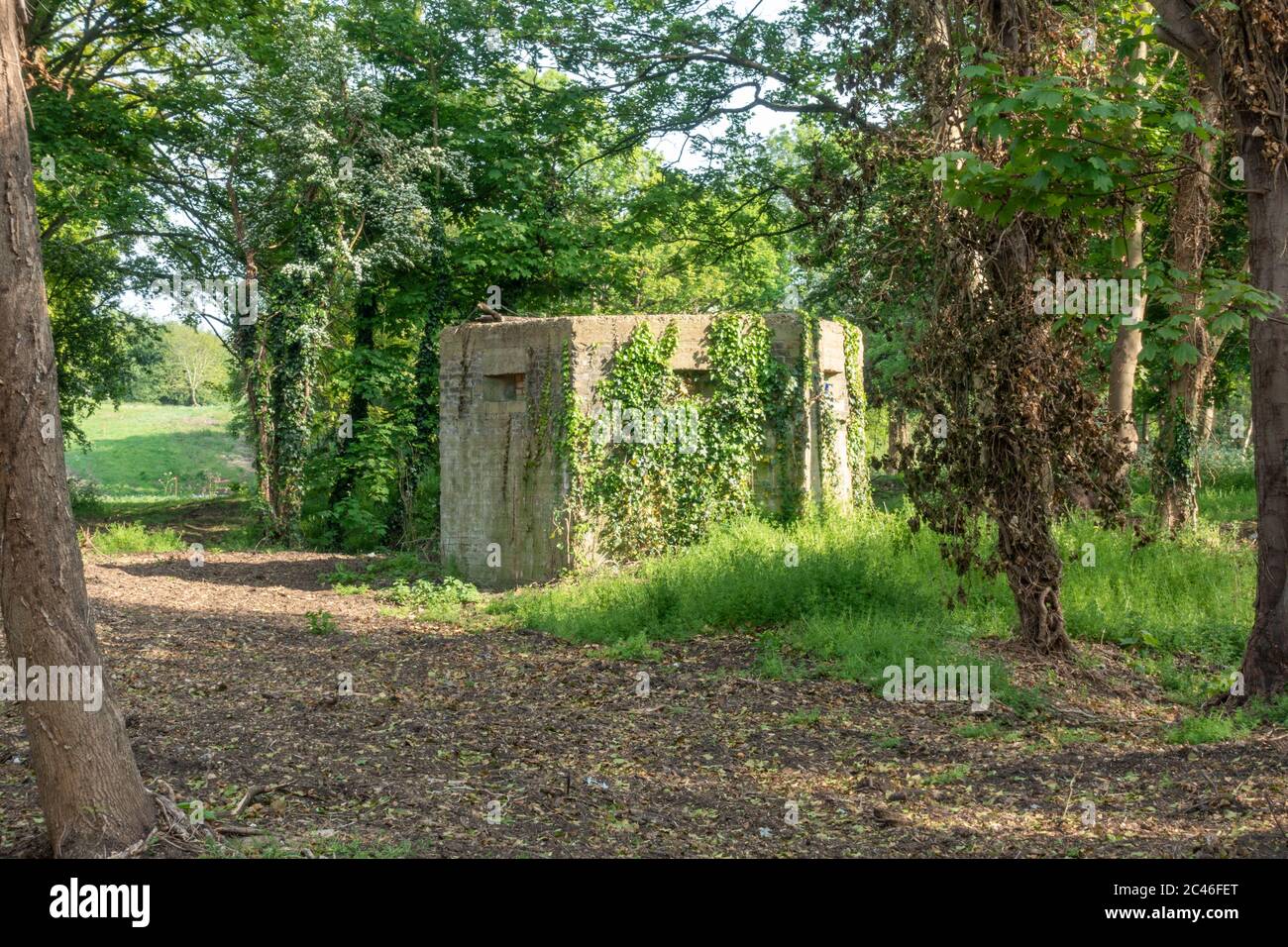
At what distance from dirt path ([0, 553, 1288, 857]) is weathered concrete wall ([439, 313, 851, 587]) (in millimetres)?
3647

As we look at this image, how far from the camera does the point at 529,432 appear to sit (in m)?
14.0

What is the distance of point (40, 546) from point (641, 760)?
153 inches

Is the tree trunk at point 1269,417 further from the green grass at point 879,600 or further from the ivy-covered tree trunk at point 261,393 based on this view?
the ivy-covered tree trunk at point 261,393

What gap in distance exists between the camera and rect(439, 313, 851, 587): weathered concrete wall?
13570mm

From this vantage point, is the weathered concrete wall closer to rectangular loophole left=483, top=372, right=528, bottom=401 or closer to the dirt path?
rectangular loophole left=483, top=372, right=528, bottom=401

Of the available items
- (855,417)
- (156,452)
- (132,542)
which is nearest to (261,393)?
(132,542)

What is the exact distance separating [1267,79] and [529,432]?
30.3 feet

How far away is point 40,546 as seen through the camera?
458cm

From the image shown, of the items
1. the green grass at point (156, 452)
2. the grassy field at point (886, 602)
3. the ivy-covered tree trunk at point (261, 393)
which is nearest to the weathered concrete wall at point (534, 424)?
the grassy field at point (886, 602)

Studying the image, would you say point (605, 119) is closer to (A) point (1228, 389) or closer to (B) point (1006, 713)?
(A) point (1228, 389)

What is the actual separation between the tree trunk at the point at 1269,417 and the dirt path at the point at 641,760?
2.53 ft

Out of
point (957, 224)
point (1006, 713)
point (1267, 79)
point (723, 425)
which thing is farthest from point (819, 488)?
point (1267, 79)

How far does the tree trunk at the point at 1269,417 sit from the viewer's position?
691 cm

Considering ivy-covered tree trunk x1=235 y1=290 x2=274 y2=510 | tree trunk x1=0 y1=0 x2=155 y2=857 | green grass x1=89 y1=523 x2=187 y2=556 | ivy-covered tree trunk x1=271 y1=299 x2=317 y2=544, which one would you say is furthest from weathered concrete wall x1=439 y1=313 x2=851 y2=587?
tree trunk x1=0 y1=0 x2=155 y2=857
